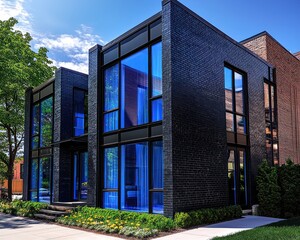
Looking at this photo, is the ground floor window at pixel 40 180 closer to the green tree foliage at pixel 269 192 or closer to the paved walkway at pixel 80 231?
the paved walkway at pixel 80 231

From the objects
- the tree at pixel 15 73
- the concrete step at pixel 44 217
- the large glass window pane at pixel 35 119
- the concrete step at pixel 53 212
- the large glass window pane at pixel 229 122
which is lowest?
the concrete step at pixel 44 217

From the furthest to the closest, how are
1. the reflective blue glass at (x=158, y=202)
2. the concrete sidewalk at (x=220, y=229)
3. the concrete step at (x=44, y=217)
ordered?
the concrete step at (x=44, y=217) → the reflective blue glass at (x=158, y=202) → the concrete sidewalk at (x=220, y=229)

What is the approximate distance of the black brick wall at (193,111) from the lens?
10945 millimetres

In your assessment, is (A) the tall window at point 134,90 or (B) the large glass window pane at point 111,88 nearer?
(A) the tall window at point 134,90

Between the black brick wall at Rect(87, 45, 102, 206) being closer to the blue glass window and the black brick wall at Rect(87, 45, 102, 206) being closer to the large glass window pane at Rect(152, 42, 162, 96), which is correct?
the blue glass window

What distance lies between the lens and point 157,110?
11891mm

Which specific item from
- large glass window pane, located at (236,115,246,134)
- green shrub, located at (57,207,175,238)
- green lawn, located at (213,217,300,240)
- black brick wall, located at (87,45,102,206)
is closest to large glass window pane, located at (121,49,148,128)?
black brick wall, located at (87,45,102,206)

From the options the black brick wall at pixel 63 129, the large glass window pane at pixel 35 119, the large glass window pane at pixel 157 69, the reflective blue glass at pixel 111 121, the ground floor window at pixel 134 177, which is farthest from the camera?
the large glass window pane at pixel 35 119

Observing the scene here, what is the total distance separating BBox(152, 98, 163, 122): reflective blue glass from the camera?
38.6ft

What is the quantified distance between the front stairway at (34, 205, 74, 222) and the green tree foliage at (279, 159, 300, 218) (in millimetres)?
8527

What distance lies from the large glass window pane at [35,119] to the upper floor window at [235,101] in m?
10.9

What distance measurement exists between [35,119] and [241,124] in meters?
11.8

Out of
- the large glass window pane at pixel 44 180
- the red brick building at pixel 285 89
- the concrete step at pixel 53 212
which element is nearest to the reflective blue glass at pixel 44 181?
the large glass window pane at pixel 44 180

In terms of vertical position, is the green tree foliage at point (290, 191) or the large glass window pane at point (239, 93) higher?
the large glass window pane at point (239, 93)
